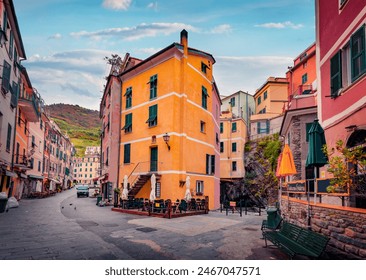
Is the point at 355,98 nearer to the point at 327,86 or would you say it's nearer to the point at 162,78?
the point at 327,86

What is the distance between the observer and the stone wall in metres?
5.56

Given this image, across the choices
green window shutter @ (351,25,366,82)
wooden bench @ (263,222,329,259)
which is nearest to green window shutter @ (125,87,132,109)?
green window shutter @ (351,25,366,82)

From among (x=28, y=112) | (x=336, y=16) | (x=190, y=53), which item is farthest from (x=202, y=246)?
(x=28, y=112)

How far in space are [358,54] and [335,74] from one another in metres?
1.58

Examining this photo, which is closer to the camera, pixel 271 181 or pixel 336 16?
pixel 336 16

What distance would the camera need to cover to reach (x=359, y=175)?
22.2 ft

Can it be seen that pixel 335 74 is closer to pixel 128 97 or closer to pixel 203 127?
pixel 203 127

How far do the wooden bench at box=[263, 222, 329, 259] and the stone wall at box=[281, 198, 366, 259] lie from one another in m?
0.84

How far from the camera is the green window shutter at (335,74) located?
980 cm

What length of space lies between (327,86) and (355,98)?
256 cm

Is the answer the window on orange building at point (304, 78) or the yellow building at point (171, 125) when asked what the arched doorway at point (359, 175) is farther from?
the window on orange building at point (304, 78)

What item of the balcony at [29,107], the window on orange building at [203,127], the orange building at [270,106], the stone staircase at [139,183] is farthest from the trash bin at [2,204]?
the orange building at [270,106]
